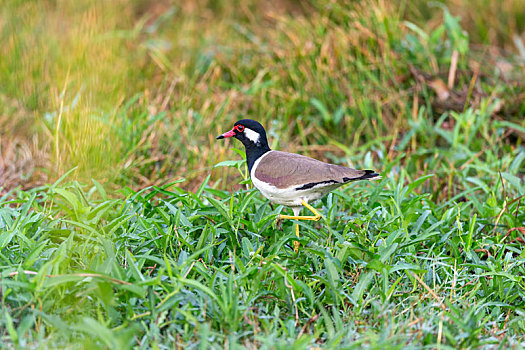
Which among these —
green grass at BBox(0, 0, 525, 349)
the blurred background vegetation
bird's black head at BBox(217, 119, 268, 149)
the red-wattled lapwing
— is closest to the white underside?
the red-wattled lapwing

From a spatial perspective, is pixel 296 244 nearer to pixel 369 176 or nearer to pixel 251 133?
pixel 369 176

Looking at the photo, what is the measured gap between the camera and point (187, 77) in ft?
21.1

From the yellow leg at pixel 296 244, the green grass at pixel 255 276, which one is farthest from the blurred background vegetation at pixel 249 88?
the yellow leg at pixel 296 244

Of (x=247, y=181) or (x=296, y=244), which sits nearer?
(x=296, y=244)

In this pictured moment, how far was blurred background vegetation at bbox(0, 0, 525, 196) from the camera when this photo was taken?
15.6ft

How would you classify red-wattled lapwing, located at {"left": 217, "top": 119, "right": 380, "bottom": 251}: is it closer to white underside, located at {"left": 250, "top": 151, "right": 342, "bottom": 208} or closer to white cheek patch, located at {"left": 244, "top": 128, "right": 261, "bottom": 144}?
white underside, located at {"left": 250, "top": 151, "right": 342, "bottom": 208}

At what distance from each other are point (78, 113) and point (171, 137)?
1.11 m

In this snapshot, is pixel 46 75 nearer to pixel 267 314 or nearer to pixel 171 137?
pixel 171 137

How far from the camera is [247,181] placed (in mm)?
3889

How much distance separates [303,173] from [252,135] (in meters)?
0.48

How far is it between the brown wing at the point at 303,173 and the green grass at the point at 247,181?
0.75ft

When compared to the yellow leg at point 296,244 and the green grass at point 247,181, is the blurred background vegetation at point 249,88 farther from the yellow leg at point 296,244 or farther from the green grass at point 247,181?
the yellow leg at point 296,244

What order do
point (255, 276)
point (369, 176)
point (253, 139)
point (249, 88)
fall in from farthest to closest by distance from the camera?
point (249, 88)
point (253, 139)
point (369, 176)
point (255, 276)

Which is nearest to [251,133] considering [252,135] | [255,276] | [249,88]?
[252,135]
